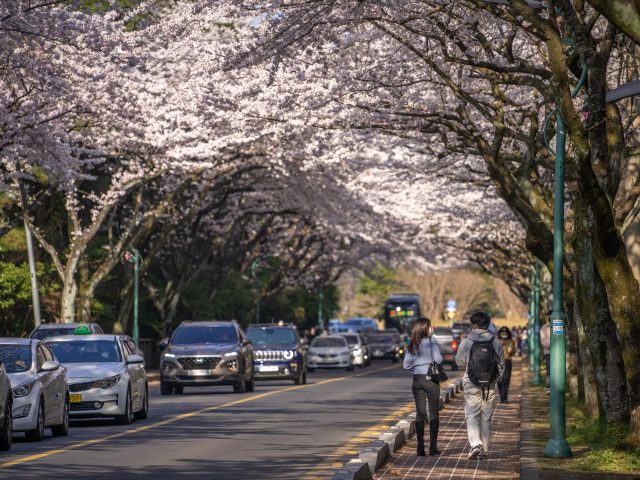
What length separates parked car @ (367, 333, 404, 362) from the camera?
5541cm

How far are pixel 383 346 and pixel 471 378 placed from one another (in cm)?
4393

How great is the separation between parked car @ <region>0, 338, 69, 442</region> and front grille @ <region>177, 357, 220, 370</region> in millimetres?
9011

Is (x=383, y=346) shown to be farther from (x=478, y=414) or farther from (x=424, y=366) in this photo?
(x=478, y=414)

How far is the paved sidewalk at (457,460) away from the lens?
10.4 m

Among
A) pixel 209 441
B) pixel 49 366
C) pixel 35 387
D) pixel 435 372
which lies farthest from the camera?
pixel 209 441

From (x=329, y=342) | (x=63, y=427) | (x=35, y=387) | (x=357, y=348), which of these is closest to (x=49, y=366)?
(x=35, y=387)

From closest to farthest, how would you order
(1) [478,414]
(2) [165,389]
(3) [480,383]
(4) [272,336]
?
(1) [478,414] → (3) [480,383] → (2) [165,389] → (4) [272,336]

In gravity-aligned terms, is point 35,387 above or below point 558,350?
below

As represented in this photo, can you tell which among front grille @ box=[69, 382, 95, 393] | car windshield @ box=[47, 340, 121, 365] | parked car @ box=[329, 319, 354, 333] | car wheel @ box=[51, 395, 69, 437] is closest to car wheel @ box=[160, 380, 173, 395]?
car windshield @ box=[47, 340, 121, 365]

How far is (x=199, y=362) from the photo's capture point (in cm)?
2405

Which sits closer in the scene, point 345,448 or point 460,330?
point 345,448

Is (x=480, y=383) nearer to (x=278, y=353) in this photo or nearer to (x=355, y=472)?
(x=355, y=472)

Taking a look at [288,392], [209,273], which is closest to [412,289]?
[209,273]

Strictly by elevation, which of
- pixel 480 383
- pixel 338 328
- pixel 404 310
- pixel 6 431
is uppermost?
pixel 404 310
